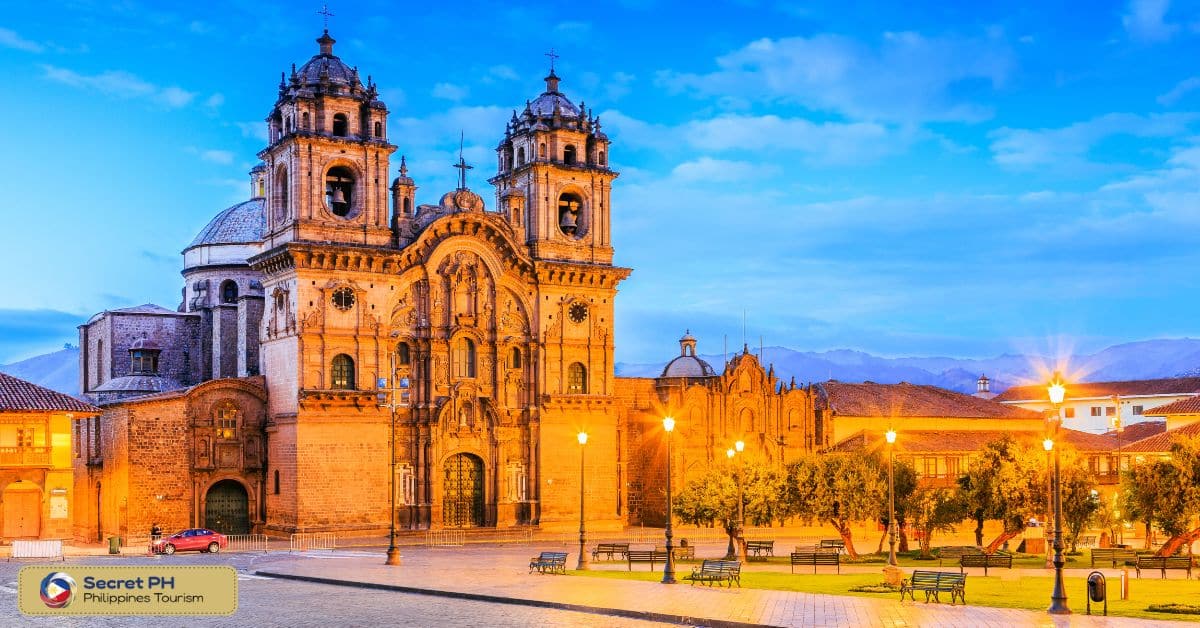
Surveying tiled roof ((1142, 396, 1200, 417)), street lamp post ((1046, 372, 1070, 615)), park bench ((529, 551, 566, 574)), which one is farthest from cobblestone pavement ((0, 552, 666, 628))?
tiled roof ((1142, 396, 1200, 417))

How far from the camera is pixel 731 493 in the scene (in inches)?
2063

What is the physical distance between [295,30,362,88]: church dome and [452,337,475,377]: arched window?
499 inches

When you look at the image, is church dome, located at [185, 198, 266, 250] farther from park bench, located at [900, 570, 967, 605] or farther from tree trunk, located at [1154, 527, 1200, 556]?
park bench, located at [900, 570, 967, 605]

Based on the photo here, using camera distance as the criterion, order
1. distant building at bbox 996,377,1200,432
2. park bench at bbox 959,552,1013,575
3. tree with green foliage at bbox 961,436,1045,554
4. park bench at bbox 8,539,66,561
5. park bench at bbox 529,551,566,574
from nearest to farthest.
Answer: park bench at bbox 529,551,566,574 → park bench at bbox 959,552,1013,575 → park bench at bbox 8,539,66,561 → tree with green foliage at bbox 961,436,1045,554 → distant building at bbox 996,377,1200,432

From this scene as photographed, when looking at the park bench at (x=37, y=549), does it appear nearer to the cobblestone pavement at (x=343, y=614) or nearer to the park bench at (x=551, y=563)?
the cobblestone pavement at (x=343, y=614)

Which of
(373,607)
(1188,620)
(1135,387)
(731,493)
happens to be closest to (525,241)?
(731,493)

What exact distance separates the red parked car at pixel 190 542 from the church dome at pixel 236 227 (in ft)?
72.3

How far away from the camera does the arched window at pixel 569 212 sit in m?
68.8

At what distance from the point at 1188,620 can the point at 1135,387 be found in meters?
87.5

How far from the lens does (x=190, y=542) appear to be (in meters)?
53.1

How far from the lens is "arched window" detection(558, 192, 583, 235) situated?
68.8 m

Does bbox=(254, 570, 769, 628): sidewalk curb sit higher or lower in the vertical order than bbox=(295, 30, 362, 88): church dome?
lower

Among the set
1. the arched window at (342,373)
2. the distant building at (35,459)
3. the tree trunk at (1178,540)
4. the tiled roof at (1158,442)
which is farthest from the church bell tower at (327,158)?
the tiled roof at (1158,442)

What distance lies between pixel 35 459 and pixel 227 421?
8.26 meters
